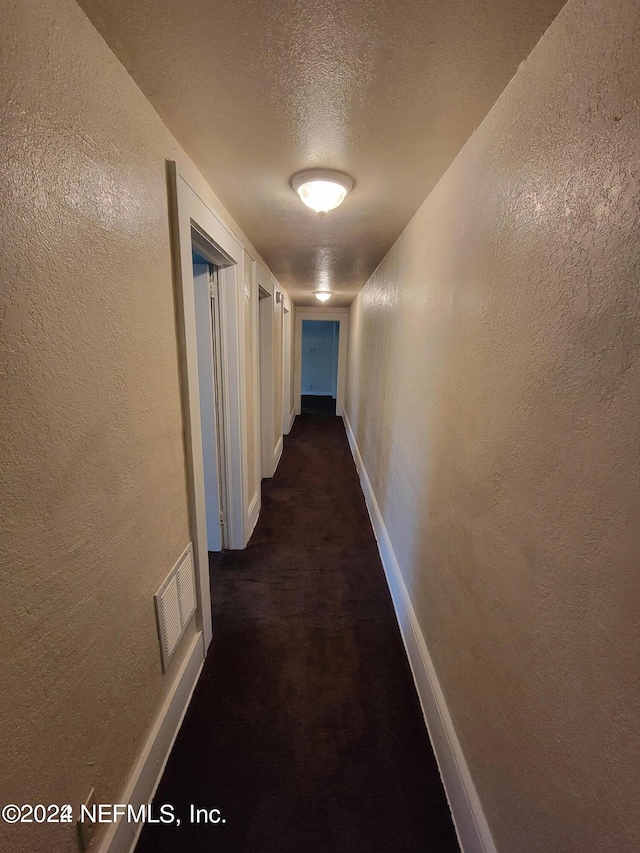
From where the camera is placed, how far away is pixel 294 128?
106cm

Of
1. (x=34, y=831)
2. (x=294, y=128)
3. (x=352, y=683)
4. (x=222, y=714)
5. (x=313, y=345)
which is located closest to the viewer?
(x=34, y=831)

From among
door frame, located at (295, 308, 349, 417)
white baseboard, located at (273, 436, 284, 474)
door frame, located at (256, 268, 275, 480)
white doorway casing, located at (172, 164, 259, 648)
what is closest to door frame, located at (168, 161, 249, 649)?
white doorway casing, located at (172, 164, 259, 648)

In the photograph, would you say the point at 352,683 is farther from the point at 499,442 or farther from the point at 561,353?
the point at 561,353

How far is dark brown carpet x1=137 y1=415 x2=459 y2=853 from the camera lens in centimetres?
104

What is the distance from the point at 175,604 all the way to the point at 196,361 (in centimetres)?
95

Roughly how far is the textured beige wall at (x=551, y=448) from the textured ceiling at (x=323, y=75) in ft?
0.35

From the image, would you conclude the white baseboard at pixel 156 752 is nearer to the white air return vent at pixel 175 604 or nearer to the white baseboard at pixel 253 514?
the white air return vent at pixel 175 604

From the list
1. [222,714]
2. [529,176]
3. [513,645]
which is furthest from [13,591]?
[529,176]

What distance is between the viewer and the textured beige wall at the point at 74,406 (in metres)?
0.59

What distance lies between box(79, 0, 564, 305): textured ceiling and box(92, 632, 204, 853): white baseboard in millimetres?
1964

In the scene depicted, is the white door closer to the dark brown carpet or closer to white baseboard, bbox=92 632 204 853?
the dark brown carpet

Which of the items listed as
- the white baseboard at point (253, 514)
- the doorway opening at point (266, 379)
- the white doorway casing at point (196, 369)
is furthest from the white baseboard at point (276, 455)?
the white doorway casing at point (196, 369)

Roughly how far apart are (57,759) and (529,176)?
5.58 ft

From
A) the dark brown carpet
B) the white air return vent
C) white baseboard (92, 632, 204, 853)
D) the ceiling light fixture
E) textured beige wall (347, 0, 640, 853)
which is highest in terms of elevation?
the ceiling light fixture
